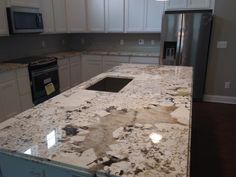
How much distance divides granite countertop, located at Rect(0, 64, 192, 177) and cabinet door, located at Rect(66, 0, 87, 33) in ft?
10.5

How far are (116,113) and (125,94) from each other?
1.22 feet

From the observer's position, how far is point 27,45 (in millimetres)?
3883

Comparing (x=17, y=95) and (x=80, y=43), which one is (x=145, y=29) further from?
(x=17, y=95)

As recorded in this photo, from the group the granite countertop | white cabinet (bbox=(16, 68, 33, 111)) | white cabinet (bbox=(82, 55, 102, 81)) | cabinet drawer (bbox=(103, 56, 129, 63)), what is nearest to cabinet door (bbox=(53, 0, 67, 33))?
white cabinet (bbox=(82, 55, 102, 81))

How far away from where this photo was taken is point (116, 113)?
128 centimetres

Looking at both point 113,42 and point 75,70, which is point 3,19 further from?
point 113,42

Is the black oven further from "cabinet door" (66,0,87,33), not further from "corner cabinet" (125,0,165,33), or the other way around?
"corner cabinet" (125,0,165,33)

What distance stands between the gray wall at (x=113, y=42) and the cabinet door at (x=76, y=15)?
1.70 ft

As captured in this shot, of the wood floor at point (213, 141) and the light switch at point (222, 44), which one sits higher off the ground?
the light switch at point (222, 44)

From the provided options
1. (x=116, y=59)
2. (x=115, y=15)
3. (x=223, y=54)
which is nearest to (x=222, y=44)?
(x=223, y=54)

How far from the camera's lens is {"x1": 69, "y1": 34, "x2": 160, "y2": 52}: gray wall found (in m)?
4.55

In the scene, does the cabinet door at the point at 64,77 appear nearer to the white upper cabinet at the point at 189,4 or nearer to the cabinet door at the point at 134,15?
the cabinet door at the point at 134,15

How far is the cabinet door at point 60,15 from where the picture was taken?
4027mm

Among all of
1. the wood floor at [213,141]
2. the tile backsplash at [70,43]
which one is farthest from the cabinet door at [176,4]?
the wood floor at [213,141]
